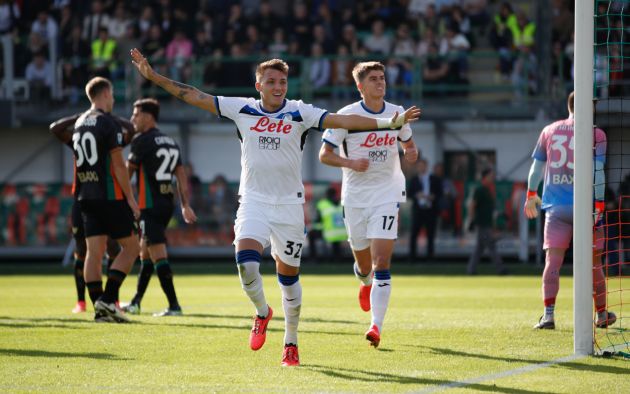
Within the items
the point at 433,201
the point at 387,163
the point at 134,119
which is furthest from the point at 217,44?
the point at 387,163

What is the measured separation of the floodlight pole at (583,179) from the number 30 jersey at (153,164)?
563cm

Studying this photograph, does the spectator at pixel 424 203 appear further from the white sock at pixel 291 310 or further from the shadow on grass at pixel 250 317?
the white sock at pixel 291 310

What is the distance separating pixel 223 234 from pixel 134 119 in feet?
45.0

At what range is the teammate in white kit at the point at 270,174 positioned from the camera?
8742 mm

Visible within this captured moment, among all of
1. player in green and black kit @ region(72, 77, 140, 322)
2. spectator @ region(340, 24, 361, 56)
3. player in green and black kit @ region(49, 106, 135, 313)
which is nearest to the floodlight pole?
player in green and black kit @ region(72, 77, 140, 322)

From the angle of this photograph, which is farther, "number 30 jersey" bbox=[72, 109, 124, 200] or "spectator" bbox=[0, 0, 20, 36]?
"spectator" bbox=[0, 0, 20, 36]

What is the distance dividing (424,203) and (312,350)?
15.5 metres

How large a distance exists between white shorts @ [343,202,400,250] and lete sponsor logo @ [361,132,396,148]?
22.5 inches

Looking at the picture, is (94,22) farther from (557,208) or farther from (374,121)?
(374,121)

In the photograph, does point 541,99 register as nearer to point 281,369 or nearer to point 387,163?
point 387,163

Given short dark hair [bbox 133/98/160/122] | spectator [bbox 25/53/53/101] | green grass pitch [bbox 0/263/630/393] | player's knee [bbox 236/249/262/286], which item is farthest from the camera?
spectator [bbox 25/53/53/101]

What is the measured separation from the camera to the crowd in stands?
88.1 ft

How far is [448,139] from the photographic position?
28109 millimetres

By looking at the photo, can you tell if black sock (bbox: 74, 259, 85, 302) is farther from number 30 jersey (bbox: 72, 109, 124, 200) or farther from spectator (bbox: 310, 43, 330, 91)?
spectator (bbox: 310, 43, 330, 91)
